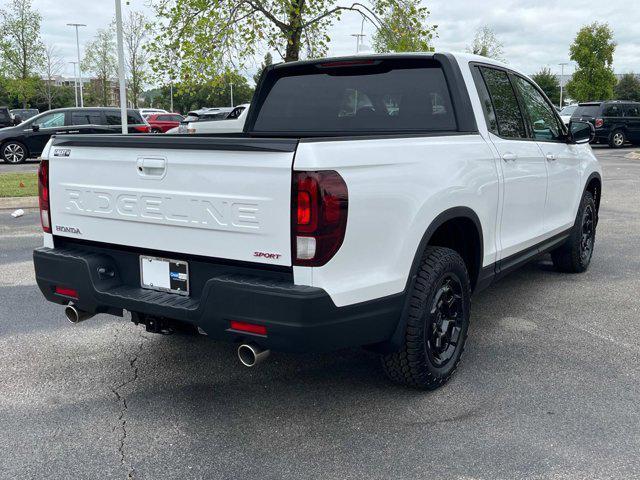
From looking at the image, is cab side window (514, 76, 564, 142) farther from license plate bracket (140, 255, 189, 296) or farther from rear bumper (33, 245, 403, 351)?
license plate bracket (140, 255, 189, 296)

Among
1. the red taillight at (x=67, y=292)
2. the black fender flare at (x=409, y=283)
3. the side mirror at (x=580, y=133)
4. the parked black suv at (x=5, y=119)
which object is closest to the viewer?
the black fender flare at (x=409, y=283)

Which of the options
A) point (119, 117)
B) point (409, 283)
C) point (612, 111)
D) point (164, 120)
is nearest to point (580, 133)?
point (409, 283)

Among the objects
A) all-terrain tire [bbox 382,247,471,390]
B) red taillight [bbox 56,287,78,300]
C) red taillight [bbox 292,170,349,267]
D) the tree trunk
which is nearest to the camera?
red taillight [bbox 292,170,349,267]

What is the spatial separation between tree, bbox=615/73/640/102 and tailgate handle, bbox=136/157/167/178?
7330 centimetres

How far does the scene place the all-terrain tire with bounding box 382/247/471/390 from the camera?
347cm

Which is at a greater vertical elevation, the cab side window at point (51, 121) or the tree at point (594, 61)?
the tree at point (594, 61)

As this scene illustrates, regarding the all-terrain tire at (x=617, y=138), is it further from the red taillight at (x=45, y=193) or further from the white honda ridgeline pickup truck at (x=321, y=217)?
the red taillight at (x=45, y=193)

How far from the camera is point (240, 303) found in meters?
3.00

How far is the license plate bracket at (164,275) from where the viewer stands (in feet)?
10.9

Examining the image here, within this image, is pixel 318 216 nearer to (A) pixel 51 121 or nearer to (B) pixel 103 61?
(A) pixel 51 121

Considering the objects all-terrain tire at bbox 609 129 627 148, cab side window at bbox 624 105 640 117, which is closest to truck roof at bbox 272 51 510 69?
all-terrain tire at bbox 609 129 627 148

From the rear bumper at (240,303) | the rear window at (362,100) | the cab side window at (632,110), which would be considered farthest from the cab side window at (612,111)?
the rear bumper at (240,303)

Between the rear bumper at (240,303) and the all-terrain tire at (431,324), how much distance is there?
19cm

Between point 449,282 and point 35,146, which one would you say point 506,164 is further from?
point 35,146
